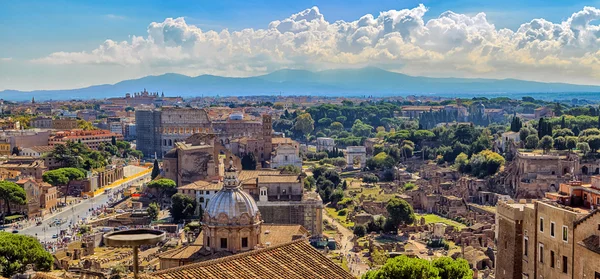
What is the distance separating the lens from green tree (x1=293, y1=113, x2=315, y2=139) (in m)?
115

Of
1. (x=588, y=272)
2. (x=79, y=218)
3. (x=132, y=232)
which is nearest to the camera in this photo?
(x=132, y=232)

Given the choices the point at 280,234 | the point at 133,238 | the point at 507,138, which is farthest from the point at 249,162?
the point at 133,238

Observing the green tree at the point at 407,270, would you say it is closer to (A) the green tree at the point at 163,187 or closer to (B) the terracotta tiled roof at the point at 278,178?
(B) the terracotta tiled roof at the point at 278,178

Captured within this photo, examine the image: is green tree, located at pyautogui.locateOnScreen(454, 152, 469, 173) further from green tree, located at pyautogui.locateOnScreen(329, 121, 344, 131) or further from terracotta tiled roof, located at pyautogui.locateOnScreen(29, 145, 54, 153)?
green tree, located at pyautogui.locateOnScreen(329, 121, 344, 131)

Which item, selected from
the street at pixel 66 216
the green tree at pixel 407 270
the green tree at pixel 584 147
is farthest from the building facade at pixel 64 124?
the green tree at pixel 407 270

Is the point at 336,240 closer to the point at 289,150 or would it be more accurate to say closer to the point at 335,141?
the point at 289,150

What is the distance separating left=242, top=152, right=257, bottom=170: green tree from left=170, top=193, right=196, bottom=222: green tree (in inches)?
802

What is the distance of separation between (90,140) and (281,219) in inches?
1911

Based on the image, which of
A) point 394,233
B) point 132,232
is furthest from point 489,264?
point 132,232

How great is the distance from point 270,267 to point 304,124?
99.4m

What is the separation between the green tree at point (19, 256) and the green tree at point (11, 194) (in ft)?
66.2

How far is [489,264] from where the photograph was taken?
3706 centimetres

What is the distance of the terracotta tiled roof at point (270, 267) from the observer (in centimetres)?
1455

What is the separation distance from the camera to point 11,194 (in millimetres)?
47812
